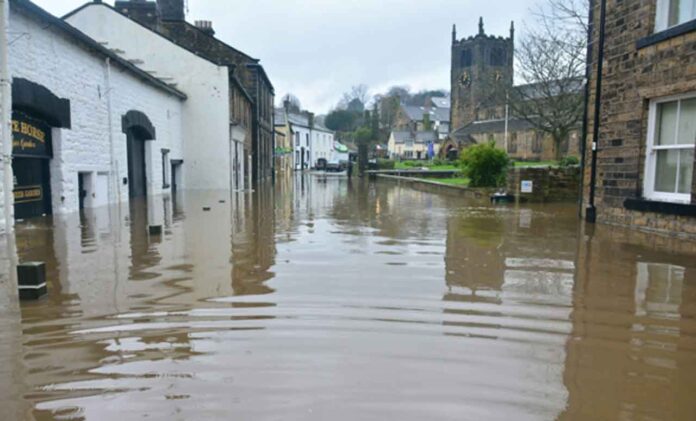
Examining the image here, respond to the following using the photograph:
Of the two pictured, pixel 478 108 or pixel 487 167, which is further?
pixel 478 108

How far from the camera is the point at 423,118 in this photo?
10819 cm

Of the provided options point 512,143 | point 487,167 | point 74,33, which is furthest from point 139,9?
point 512,143

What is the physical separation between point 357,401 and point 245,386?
27.8 inches

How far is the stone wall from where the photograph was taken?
55.8 ft

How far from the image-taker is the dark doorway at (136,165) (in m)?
18.6

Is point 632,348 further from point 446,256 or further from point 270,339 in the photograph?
point 446,256

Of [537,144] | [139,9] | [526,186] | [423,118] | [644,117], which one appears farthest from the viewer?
[423,118]

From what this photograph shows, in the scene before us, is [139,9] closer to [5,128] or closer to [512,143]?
[5,128]

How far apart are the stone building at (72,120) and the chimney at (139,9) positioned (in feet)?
29.5

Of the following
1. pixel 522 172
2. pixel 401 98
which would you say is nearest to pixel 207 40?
pixel 522 172

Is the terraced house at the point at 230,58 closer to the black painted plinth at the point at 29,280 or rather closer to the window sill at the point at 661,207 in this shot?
the window sill at the point at 661,207

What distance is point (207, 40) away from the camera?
31.2m

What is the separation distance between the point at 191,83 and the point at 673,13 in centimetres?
2047

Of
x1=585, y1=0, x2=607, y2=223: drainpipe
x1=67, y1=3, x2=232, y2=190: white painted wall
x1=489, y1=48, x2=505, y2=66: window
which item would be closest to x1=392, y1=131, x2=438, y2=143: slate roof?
x1=489, y1=48, x2=505, y2=66: window
